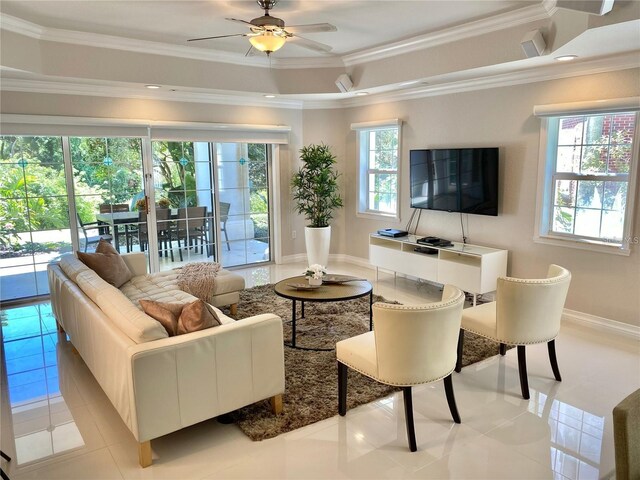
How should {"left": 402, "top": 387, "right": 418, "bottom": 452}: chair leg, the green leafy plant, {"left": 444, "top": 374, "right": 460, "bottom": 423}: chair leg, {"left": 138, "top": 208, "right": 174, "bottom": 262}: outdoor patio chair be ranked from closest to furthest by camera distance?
{"left": 402, "top": 387, "right": 418, "bottom": 452}: chair leg → {"left": 444, "top": 374, "right": 460, "bottom": 423}: chair leg → {"left": 138, "top": 208, "right": 174, "bottom": 262}: outdoor patio chair → the green leafy plant

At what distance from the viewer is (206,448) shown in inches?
106

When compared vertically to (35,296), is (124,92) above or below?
above

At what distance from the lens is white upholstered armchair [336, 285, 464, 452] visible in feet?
8.34

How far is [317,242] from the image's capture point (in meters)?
6.69

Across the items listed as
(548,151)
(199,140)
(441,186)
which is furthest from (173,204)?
(548,151)

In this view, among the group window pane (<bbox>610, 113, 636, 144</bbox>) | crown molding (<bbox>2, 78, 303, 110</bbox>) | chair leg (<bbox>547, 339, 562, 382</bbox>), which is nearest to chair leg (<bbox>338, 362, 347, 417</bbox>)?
chair leg (<bbox>547, 339, 562, 382</bbox>)

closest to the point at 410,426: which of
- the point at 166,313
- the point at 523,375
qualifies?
the point at 523,375

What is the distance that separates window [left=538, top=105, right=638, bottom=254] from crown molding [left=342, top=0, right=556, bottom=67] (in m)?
1.01

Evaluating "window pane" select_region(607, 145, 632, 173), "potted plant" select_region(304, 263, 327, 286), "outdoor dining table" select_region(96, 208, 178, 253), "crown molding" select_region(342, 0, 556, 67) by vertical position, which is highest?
"crown molding" select_region(342, 0, 556, 67)

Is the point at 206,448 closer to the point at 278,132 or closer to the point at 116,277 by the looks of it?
the point at 116,277

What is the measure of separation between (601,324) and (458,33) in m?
3.07

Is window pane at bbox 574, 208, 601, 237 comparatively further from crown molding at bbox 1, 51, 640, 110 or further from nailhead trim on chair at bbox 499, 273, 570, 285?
nailhead trim on chair at bbox 499, 273, 570, 285

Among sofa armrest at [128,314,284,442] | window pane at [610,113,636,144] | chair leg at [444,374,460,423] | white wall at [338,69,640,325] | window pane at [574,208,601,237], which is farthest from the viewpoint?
window pane at [574,208,601,237]

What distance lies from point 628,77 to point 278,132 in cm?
429
